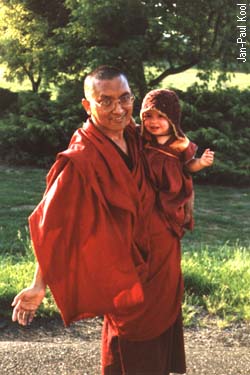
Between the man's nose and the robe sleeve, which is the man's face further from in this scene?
the robe sleeve

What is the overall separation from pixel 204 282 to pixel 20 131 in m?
Answer: 7.68

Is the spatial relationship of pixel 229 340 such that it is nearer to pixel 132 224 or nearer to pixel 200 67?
pixel 132 224

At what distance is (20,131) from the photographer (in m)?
11.2

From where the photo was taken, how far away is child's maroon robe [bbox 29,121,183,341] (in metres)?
1.96

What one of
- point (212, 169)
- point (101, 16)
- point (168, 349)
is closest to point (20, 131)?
point (101, 16)

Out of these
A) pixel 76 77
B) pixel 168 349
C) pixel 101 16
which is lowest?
pixel 168 349

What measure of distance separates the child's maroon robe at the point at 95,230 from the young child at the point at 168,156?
0.19ft

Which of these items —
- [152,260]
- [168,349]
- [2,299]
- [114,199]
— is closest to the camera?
[114,199]

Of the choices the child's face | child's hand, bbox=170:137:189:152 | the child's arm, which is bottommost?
the child's arm

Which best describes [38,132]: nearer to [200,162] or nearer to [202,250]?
[202,250]

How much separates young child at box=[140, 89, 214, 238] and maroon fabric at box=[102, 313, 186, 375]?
0.43m

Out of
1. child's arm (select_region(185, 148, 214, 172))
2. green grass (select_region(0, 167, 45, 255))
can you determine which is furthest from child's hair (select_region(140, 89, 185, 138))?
green grass (select_region(0, 167, 45, 255))

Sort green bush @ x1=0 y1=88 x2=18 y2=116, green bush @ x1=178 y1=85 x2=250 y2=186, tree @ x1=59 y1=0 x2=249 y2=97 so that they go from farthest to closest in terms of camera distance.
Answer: green bush @ x1=0 y1=88 x2=18 y2=116
tree @ x1=59 y1=0 x2=249 y2=97
green bush @ x1=178 y1=85 x2=250 y2=186

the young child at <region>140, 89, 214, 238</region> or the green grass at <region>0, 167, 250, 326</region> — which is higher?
the young child at <region>140, 89, 214, 238</region>
